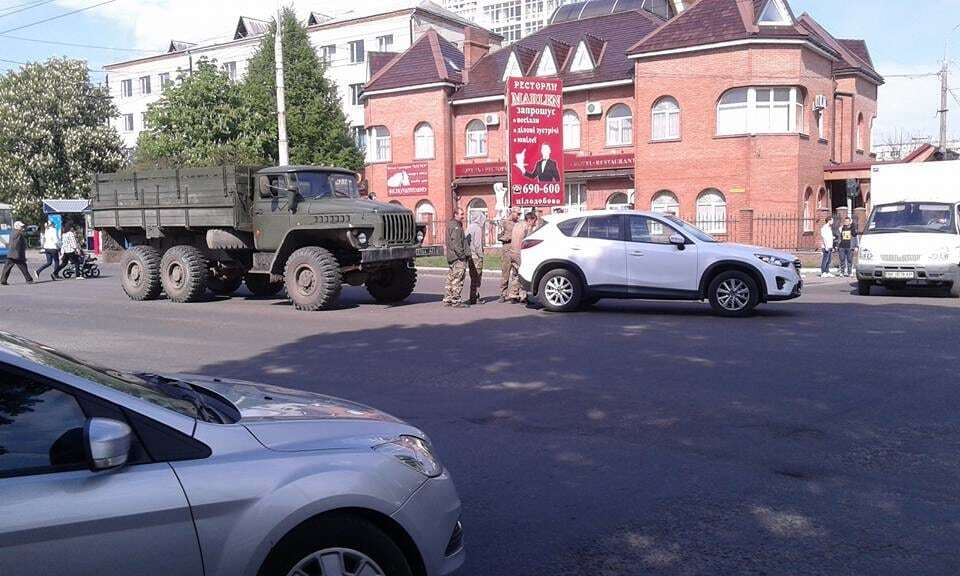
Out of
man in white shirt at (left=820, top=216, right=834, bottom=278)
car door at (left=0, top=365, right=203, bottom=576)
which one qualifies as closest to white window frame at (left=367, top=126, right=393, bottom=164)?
man in white shirt at (left=820, top=216, right=834, bottom=278)

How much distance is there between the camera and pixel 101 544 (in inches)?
107

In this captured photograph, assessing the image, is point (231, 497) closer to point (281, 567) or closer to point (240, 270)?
point (281, 567)

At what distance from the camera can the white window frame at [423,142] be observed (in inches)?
1633

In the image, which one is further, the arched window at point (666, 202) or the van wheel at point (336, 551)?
the arched window at point (666, 202)

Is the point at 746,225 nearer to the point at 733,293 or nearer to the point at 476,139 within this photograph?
the point at 476,139

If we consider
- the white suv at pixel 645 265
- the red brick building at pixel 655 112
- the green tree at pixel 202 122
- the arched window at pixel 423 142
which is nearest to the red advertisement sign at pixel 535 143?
the red brick building at pixel 655 112

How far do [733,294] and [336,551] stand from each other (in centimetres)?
1117

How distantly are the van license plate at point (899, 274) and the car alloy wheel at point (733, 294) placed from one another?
5.22m

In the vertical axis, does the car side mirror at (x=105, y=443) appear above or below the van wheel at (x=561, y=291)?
above

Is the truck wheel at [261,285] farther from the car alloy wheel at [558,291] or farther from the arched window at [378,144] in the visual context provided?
the arched window at [378,144]

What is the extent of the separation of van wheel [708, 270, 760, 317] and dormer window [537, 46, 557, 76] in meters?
27.3

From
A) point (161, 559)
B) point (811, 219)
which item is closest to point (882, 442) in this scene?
point (161, 559)

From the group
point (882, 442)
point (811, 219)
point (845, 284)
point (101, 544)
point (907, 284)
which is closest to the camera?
point (101, 544)

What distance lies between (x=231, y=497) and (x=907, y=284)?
16794mm
